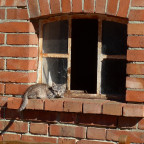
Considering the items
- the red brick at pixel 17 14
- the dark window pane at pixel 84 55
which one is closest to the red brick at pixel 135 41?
the dark window pane at pixel 84 55

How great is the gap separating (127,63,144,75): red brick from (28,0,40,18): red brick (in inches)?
37.5

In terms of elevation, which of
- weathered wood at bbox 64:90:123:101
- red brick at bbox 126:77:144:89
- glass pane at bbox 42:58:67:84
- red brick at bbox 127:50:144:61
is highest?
red brick at bbox 127:50:144:61

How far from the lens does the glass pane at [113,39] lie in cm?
316

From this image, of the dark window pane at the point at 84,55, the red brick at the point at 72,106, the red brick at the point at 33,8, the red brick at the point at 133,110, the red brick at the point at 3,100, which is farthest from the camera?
the dark window pane at the point at 84,55

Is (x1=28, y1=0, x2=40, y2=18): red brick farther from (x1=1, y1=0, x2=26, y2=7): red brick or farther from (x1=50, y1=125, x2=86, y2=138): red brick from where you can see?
(x1=50, y1=125, x2=86, y2=138): red brick

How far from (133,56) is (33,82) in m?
0.98

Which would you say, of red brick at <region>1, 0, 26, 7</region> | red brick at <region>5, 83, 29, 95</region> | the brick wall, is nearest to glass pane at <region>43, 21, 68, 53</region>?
the brick wall

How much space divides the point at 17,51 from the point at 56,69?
16.5 inches

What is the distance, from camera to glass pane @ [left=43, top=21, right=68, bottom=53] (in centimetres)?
328

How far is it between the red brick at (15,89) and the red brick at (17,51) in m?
0.28

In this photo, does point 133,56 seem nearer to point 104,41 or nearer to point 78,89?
point 104,41

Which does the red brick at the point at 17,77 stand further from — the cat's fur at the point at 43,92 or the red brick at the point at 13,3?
the red brick at the point at 13,3

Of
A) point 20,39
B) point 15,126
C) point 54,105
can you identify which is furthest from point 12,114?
point 20,39

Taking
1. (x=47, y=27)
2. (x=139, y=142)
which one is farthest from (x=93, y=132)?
(x=47, y=27)
